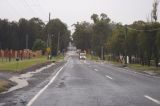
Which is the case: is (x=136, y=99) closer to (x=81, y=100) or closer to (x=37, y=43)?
(x=81, y=100)

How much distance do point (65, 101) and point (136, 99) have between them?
8.17 ft

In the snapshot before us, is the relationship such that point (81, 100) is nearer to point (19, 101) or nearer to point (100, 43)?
point (19, 101)

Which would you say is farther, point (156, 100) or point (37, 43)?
point (37, 43)

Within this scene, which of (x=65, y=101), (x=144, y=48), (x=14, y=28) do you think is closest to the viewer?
(x=65, y=101)

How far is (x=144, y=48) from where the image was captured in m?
61.6

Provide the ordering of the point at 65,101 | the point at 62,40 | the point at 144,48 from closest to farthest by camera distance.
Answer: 1. the point at 65,101
2. the point at 144,48
3. the point at 62,40

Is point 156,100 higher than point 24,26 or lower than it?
lower

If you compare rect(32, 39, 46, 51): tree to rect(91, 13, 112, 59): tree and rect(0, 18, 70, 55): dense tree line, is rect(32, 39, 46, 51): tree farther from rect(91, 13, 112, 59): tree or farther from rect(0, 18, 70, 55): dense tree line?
rect(91, 13, 112, 59): tree

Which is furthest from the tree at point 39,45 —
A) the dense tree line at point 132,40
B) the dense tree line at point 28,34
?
the dense tree line at point 132,40

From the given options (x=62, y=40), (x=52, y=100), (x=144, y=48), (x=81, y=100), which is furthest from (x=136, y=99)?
(x=62, y=40)

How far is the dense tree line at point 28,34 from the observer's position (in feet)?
448

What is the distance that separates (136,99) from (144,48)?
47.0 metres

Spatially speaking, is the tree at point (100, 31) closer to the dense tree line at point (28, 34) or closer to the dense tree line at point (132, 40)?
the dense tree line at point (132, 40)

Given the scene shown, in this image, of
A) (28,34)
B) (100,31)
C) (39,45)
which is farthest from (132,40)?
(28,34)
